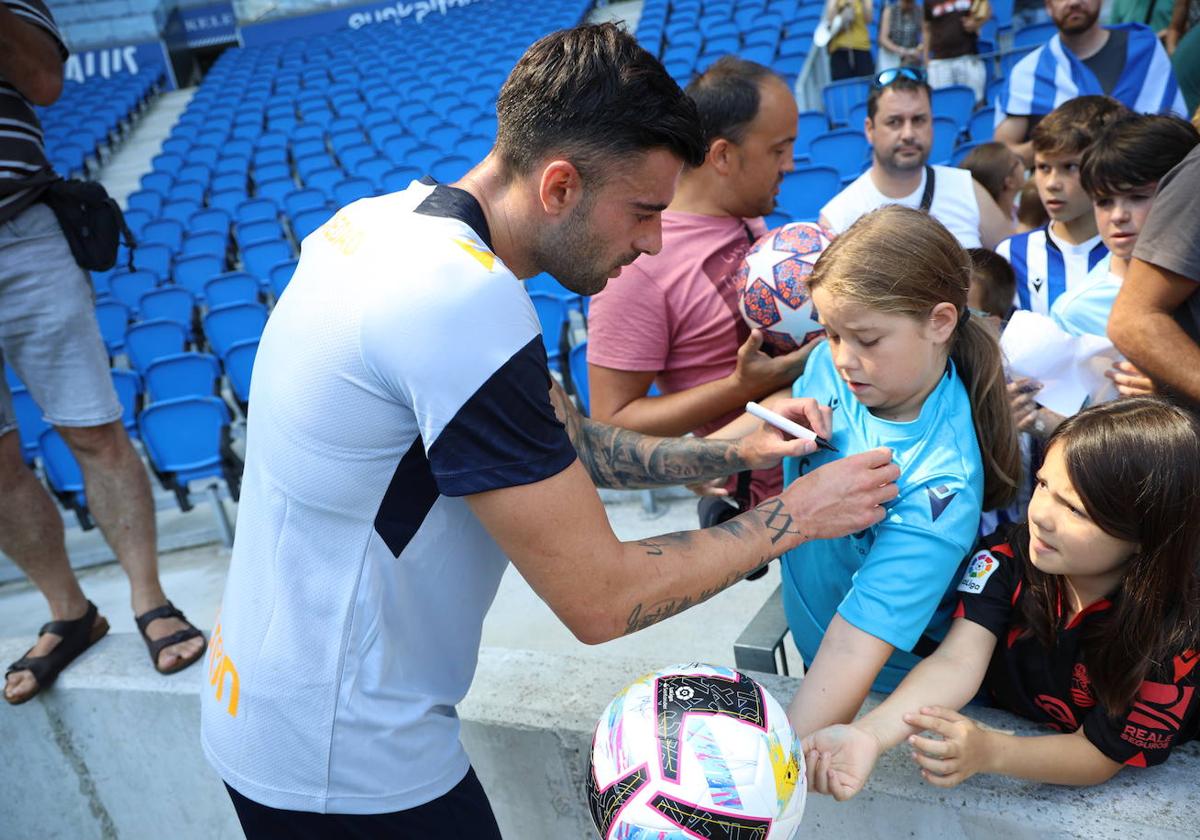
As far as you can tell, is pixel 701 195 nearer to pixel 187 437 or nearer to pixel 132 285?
pixel 187 437

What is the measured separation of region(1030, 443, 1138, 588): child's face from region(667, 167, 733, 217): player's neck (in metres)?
1.15

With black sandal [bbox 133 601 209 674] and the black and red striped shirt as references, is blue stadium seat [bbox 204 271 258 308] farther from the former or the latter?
the black and red striped shirt

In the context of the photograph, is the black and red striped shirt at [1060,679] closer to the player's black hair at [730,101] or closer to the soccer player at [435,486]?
the soccer player at [435,486]

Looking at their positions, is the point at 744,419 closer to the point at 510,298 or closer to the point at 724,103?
the point at 724,103

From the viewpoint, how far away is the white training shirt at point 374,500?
140cm

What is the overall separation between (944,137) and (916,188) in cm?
413

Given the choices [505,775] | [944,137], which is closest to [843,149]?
[944,137]

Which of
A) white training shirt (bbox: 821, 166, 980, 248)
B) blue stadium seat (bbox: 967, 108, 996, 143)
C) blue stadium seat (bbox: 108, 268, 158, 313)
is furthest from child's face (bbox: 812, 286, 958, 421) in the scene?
blue stadium seat (bbox: 108, 268, 158, 313)

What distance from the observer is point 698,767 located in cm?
144

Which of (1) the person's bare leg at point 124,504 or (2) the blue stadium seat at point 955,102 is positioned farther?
(2) the blue stadium seat at point 955,102

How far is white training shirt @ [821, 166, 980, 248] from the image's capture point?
3.65 meters

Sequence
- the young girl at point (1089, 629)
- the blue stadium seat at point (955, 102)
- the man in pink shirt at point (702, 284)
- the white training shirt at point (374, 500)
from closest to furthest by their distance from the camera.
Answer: the white training shirt at point (374, 500) → the young girl at point (1089, 629) → the man in pink shirt at point (702, 284) → the blue stadium seat at point (955, 102)

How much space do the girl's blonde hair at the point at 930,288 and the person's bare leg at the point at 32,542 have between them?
2528 millimetres

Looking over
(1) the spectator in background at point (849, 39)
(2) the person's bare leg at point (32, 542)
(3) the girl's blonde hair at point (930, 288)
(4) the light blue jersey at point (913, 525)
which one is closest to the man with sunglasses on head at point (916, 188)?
(3) the girl's blonde hair at point (930, 288)
